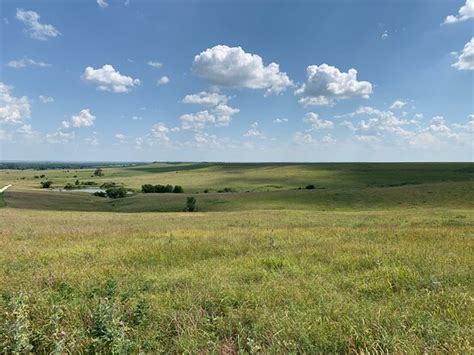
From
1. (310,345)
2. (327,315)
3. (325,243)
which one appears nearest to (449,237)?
(325,243)

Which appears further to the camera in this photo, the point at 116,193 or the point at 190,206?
the point at 116,193

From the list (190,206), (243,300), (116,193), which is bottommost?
(116,193)

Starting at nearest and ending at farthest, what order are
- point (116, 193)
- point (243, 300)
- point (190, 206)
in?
point (243, 300) → point (190, 206) → point (116, 193)

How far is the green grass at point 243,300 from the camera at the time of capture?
14.3 feet

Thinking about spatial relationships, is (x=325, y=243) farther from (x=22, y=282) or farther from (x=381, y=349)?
(x=22, y=282)

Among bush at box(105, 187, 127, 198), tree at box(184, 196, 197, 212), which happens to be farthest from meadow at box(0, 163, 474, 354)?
bush at box(105, 187, 127, 198)

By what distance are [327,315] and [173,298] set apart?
2646mm

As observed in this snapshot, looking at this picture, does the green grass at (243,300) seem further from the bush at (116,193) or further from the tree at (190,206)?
the bush at (116,193)

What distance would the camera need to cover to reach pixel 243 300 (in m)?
5.74

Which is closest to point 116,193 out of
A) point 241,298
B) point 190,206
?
point 190,206

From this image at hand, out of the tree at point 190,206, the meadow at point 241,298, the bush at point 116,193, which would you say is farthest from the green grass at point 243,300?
the bush at point 116,193

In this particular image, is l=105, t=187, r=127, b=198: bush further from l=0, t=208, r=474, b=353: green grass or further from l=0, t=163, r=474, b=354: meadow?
l=0, t=208, r=474, b=353: green grass

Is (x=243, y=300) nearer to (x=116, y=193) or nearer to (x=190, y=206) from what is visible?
(x=190, y=206)

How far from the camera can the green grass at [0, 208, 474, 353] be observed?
4.36 m
